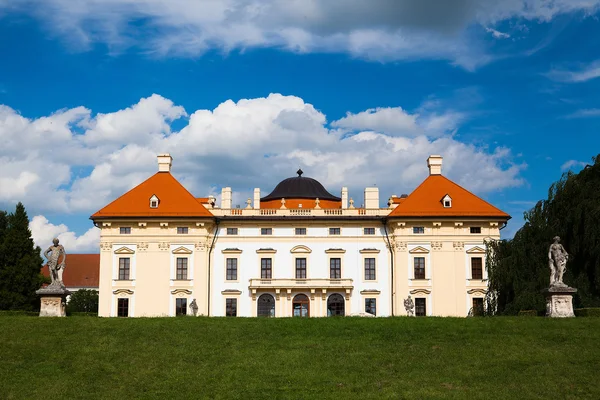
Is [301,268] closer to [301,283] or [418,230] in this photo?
[301,283]

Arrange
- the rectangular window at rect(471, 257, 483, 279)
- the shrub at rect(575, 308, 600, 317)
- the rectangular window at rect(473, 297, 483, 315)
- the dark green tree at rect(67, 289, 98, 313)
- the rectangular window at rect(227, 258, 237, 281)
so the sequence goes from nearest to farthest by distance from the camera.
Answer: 1. the shrub at rect(575, 308, 600, 317)
2. the rectangular window at rect(473, 297, 483, 315)
3. the rectangular window at rect(471, 257, 483, 279)
4. the rectangular window at rect(227, 258, 237, 281)
5. the dark green tree at rect(67, 289, 98, 313)

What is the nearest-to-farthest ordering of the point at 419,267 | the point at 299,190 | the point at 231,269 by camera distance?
the point at 419,267 → the point at 231,269 → the point at 299,190

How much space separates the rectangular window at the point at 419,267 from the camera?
5159 centimetres

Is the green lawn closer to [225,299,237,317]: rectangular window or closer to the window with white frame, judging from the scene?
[225,299,237,317]: rectangular window

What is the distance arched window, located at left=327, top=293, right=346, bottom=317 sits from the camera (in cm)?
5188

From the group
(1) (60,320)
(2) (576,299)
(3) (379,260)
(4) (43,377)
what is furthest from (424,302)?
(4) (43,377)

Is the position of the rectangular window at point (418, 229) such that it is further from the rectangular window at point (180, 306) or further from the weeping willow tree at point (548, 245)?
the rectangular window at point (180, 306)

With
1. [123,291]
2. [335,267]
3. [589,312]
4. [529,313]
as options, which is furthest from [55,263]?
[335,267]

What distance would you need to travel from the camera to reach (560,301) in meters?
28.2

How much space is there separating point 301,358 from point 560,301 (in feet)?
40.6

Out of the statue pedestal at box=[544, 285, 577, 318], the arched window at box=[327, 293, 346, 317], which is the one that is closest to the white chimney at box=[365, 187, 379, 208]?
the arched window at box=[327, 293, 346, 317]

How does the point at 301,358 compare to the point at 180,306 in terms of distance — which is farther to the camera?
the point at 180,306

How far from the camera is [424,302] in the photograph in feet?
168

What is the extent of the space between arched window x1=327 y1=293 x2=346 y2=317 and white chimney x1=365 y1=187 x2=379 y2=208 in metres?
7.46
